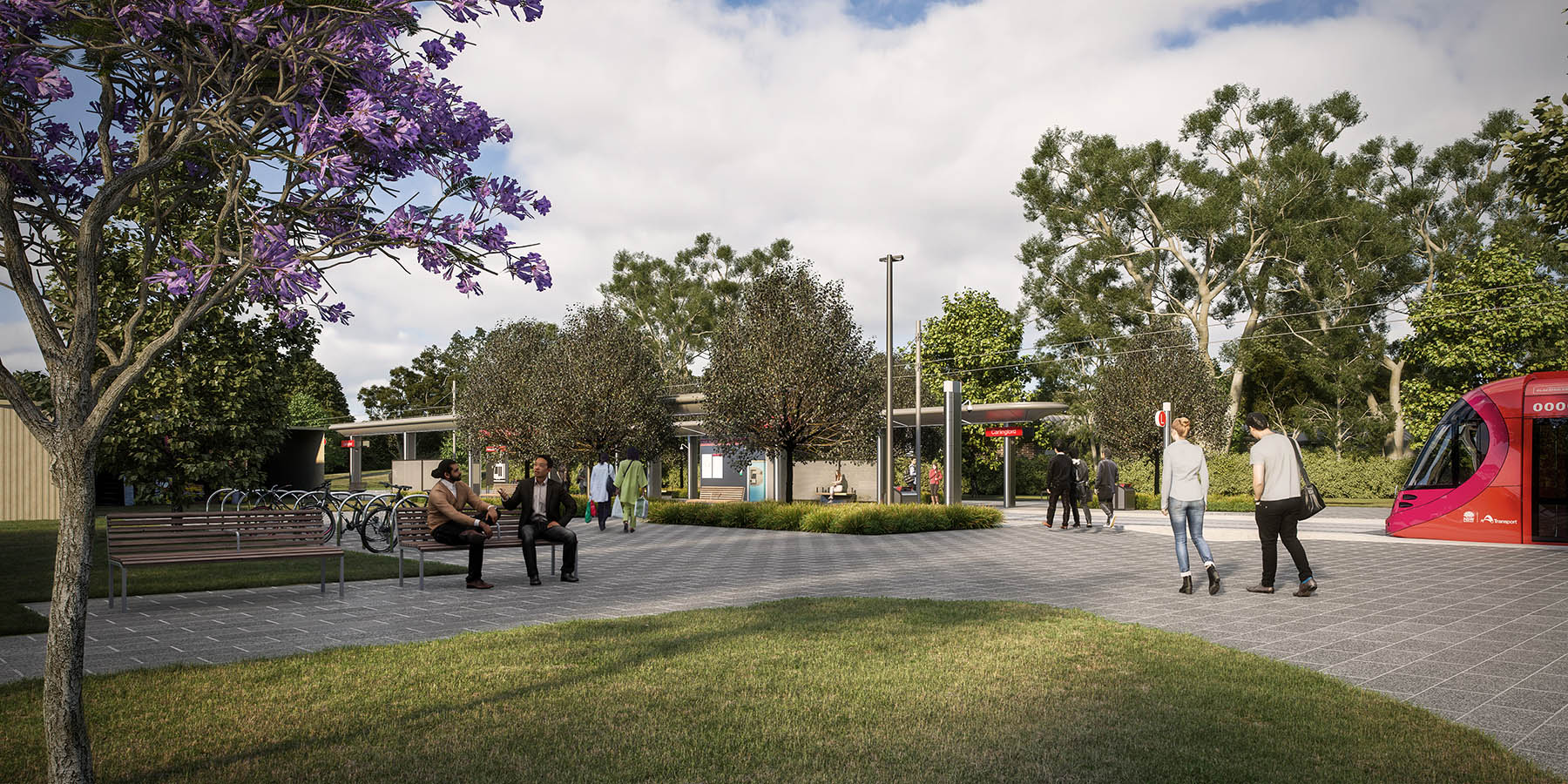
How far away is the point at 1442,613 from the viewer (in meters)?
8.78

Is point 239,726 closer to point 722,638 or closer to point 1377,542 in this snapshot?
point 722,638

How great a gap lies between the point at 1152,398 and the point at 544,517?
3180 cm

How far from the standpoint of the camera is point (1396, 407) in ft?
143

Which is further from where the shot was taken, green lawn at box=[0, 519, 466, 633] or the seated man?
the seated man

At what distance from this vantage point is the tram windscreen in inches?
684

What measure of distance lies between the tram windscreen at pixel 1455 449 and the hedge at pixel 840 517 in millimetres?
8014

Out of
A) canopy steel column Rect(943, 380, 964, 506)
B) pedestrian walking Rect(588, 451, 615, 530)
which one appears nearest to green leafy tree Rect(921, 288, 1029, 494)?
canopy steel column Rect(943, 380, 964, 506)

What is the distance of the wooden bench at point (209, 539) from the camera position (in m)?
9.25

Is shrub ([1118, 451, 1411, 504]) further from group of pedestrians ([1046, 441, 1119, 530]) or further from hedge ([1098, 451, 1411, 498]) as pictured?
group of pedestrians ([1046, 441, 1119, 530])

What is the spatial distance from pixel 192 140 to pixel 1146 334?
41668 millimetres

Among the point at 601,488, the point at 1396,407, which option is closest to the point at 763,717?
the point at 601,488

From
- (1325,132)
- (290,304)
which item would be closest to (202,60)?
(290,304)

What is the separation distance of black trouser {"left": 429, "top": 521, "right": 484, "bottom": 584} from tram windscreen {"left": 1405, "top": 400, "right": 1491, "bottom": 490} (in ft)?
52.1

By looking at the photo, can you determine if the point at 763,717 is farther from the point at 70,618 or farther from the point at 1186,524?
the point at 1186,524
